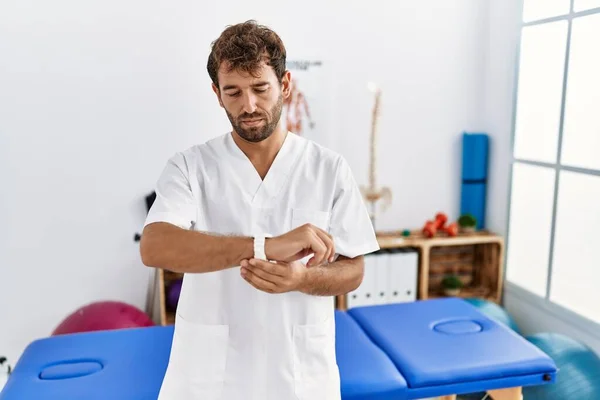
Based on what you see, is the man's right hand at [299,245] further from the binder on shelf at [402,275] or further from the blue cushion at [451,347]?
the binder on shelf at [402,275]

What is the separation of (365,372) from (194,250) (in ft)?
2.58

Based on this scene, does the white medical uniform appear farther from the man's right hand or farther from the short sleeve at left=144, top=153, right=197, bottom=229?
the man's right hand

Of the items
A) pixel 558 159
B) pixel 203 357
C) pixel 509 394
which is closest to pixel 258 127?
pixel 203 357

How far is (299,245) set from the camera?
1.09m

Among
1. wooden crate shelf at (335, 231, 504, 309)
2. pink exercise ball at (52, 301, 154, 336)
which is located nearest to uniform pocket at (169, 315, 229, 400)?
pink exercise ball at (52, 301, 154, 336)

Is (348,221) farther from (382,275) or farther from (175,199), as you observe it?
(382,275)

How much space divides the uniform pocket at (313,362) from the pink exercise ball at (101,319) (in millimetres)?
1363

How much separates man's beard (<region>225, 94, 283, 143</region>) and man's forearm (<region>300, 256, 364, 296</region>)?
0.33m

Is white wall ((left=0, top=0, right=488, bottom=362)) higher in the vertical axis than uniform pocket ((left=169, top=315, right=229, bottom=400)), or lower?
higher

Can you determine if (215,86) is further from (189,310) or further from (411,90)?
(411,90)

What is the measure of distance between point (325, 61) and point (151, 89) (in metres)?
0.93

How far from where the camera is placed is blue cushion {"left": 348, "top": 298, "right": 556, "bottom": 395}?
1.68m

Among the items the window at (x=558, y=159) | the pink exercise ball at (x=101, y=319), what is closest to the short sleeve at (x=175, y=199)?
the pink exercise ball at (x=101, y=319)

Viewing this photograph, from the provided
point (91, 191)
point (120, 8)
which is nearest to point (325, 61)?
point (120, 8)
